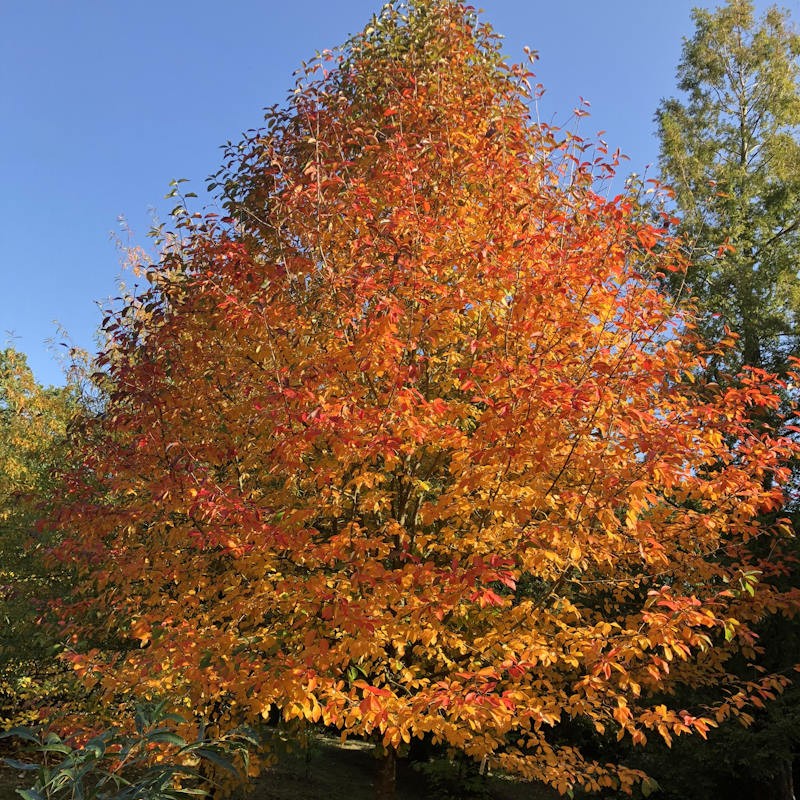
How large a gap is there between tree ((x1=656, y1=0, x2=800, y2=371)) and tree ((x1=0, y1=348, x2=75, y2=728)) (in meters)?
12.6

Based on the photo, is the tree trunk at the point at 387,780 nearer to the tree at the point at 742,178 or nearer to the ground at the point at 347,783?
the ground at the point at 347,783

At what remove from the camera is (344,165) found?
19.2ft

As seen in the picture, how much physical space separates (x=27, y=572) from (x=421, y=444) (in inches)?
340

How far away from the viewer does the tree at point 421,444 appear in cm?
457

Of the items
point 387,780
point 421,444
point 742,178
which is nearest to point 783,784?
point 387,780

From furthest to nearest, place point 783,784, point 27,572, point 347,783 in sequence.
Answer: point 347,783
point 27,572
point 783,784

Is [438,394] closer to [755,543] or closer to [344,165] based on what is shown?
[344,165]

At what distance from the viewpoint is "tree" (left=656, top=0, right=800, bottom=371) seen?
40.1 feet


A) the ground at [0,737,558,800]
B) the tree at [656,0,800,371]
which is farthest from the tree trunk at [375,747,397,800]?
the tree at [656,0,800,371]

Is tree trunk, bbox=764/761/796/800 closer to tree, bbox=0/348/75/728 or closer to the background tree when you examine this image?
the background tree

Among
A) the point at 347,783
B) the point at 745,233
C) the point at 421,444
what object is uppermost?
the point at 745,233

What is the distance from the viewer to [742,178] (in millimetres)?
13648

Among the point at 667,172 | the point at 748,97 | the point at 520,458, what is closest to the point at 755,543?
the point at 520,458

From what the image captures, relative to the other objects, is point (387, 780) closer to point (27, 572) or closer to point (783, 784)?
point (783, 784)
